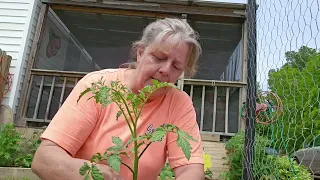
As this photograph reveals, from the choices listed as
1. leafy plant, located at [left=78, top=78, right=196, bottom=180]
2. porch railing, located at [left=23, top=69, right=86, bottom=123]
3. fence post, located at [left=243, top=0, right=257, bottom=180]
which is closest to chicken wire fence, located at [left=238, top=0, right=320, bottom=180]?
fence post, located at [left=243, top=0, right=257, bottom=180]

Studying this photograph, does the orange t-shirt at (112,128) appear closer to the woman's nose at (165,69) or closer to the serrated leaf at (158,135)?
the woman's nose at (165,69)

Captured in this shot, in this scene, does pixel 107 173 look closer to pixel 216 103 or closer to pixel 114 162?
pixel 114 162

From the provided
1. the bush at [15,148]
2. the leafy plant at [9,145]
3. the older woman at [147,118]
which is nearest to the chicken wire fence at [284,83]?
the older woman at [147,118]

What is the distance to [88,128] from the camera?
1146 millimetres

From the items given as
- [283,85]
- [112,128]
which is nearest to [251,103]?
[283,85]

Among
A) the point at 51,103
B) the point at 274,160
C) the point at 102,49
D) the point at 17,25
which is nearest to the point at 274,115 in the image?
the point at 274,160

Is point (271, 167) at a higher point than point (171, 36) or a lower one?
lower

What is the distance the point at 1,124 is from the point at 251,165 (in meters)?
3.86

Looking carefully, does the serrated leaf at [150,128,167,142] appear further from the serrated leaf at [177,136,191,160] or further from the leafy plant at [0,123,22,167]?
the leafy plant at [0,123,22,167]

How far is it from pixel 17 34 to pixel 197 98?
3.00 meters

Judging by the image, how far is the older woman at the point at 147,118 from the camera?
1.07 metres

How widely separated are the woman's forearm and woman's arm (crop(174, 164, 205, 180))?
34 cm

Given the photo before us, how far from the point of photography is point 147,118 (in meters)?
1.23

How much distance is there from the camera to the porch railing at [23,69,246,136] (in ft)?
17.3
